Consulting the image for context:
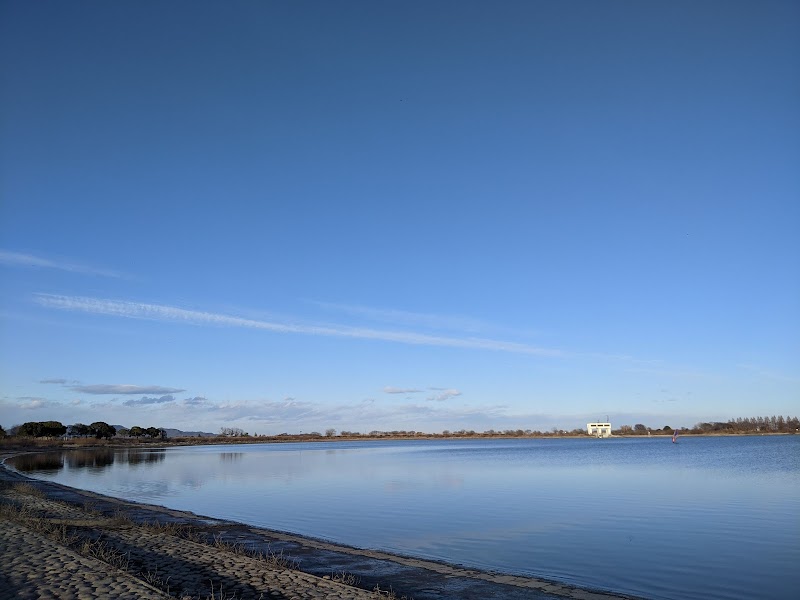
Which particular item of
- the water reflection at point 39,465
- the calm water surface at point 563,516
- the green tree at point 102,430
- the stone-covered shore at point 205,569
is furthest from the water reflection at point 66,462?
the green tree at point 102,430

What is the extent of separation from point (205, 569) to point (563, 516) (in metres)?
16.2

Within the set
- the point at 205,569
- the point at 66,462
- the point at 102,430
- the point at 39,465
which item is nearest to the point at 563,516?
the point at 205,569

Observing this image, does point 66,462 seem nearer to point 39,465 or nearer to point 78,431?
point 39,465

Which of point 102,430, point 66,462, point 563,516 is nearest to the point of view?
point 563,516

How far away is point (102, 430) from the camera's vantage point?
156750mm

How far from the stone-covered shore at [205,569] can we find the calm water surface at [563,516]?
7.24 ft

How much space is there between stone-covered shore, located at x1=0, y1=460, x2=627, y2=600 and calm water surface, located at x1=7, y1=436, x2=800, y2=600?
7.24ft

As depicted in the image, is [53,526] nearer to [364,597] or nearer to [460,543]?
[364,597]

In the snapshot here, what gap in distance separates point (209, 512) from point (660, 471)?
115 feet

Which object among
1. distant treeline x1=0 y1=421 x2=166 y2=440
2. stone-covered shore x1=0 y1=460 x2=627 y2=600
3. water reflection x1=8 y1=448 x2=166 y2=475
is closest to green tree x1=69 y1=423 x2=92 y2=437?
distant treeline x1=0 y1=421 x2=166 y2=440

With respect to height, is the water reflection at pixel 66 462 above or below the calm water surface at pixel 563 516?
below

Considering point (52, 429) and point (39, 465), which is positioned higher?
point (52, 429)

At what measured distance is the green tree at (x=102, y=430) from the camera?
156625mm

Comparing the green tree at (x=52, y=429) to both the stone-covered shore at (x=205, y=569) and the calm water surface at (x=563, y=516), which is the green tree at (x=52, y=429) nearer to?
the calm water surface at (x=563, y=516)
